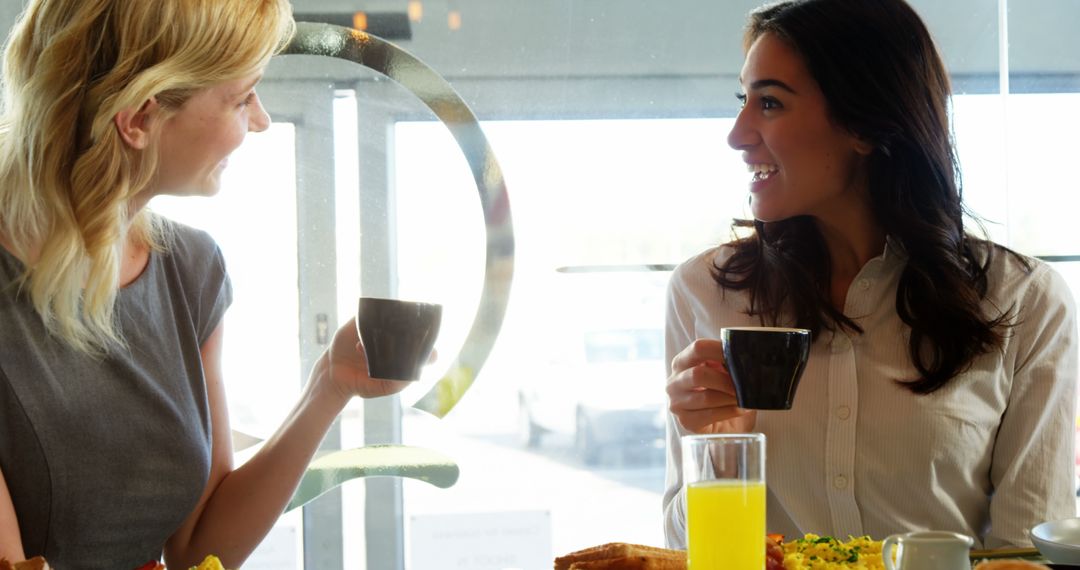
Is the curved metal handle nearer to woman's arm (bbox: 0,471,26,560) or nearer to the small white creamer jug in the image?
woman's arm (bbox: 0,471,26,560)

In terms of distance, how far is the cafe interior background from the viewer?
2.26 m

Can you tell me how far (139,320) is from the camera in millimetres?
1617

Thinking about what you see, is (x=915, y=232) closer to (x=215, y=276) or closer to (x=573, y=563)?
(x=573, y=563)

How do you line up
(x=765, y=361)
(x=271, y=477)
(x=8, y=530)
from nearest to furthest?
(x=765, y=361)
(x=8, y=530)
(x=271, y=477)

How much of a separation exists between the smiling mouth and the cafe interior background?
0.62 meters

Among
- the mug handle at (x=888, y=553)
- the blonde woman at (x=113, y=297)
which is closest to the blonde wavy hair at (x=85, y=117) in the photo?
the blonde woman at (x=113, y=297)

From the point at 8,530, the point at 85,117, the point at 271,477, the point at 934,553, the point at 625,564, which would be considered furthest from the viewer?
the point at 271,477

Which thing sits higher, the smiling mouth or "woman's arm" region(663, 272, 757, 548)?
the smiling mouth

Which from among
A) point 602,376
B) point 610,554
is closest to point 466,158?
point 602,376

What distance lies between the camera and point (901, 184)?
68.3 inches

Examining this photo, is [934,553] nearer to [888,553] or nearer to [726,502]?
[888,553]

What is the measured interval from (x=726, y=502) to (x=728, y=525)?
22 mm

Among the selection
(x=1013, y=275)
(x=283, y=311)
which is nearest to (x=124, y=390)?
(x=283, y=311)

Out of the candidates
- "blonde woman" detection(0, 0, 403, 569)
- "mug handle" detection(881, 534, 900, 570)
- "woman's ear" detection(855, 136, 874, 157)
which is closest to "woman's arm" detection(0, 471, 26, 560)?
"blonde woman" detection(0, 0, 403, 569)
